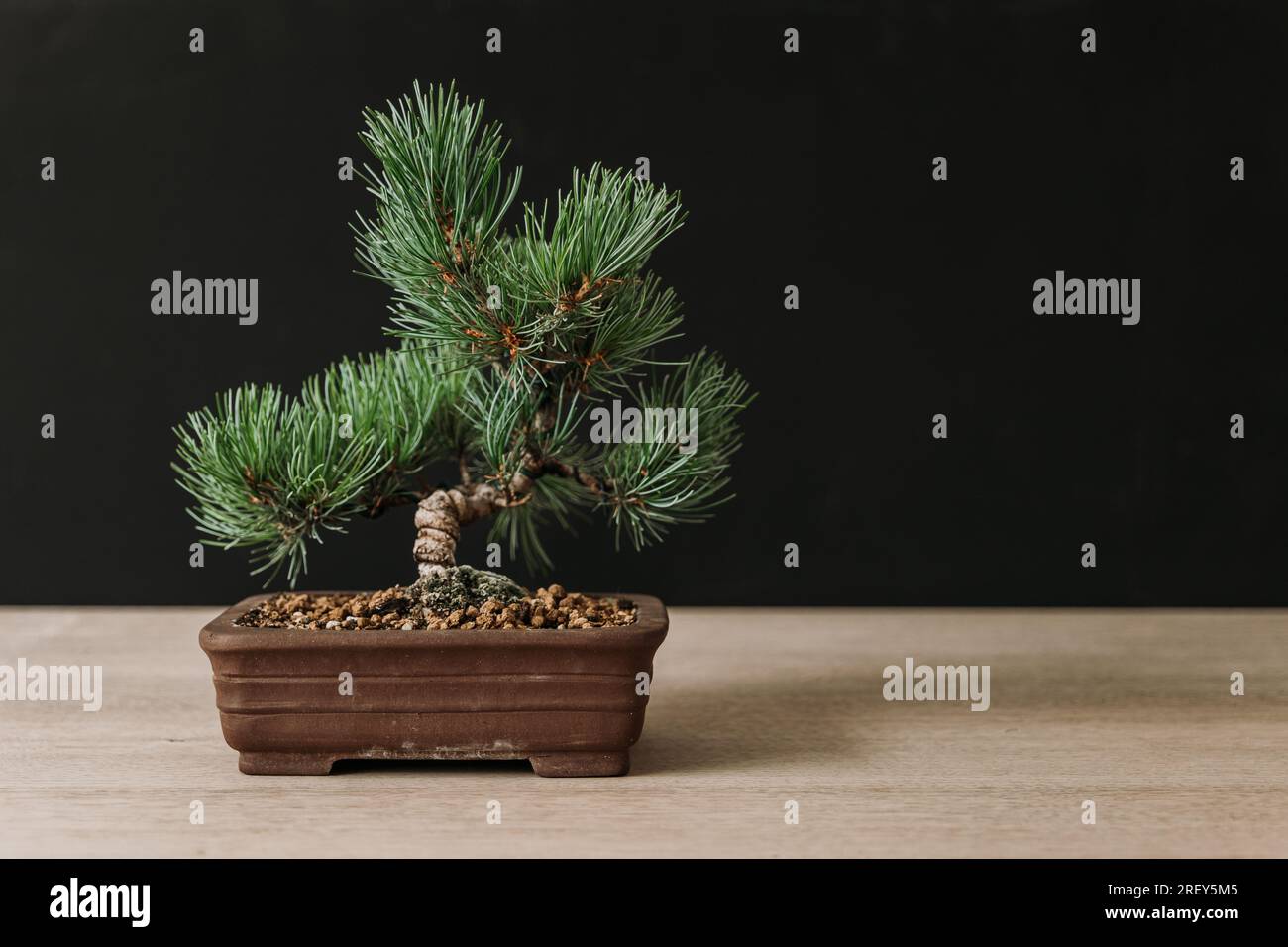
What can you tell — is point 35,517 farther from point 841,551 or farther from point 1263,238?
point 1263,238

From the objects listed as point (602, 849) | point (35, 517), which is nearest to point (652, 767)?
point (602, 849)

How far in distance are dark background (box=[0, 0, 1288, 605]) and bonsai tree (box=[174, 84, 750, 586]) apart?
34.6 inches

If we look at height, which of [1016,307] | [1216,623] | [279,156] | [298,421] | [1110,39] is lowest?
[1216,623]

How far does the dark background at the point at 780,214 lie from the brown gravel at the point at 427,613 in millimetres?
960

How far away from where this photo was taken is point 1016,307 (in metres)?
2.30

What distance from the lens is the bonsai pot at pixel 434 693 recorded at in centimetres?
122

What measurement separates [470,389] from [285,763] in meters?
0.46

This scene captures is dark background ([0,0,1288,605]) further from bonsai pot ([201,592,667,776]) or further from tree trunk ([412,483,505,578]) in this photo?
bonsai pot ([201,592,667,776])

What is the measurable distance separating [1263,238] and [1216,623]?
703mm

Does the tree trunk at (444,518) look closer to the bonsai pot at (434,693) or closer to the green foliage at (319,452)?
the green foliage at (319,452)

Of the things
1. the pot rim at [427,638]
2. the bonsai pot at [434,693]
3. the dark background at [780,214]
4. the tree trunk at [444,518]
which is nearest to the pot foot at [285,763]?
the bonsai pot at [434,693]

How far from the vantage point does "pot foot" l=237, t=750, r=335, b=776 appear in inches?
49.3

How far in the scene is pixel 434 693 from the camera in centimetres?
123

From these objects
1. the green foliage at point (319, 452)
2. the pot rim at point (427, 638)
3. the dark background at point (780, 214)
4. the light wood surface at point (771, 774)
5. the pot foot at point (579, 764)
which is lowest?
the light wood surface at point (771, 774)
